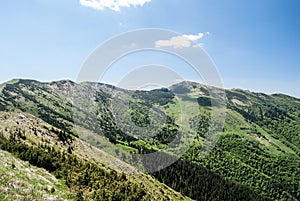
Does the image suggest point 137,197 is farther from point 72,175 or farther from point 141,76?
point 141,76

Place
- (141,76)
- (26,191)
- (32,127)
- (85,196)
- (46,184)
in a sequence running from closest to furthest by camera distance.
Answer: (26,191), (46,184), (85,196), (141,76), (32,127)

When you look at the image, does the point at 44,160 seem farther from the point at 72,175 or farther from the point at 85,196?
the point at 85,196

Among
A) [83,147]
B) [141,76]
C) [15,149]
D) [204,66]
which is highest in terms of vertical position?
[204,66]

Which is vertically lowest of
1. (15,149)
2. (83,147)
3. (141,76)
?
(83,147)

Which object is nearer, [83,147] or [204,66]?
[204,66]

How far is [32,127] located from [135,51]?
1673 inches

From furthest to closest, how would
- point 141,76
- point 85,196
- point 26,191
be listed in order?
point 141,76
point 85,196
point 26,191

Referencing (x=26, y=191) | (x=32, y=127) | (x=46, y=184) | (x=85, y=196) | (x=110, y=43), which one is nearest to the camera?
(x=26, y=191)

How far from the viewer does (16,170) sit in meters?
32.9

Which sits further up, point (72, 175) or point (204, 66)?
point (204, 66)

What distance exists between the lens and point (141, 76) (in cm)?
5025

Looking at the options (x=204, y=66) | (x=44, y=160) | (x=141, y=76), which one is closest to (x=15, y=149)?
(x=44, y=160)

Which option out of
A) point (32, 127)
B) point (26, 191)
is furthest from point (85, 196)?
point (32, 127)

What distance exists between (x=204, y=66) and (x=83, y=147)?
2241 inches
